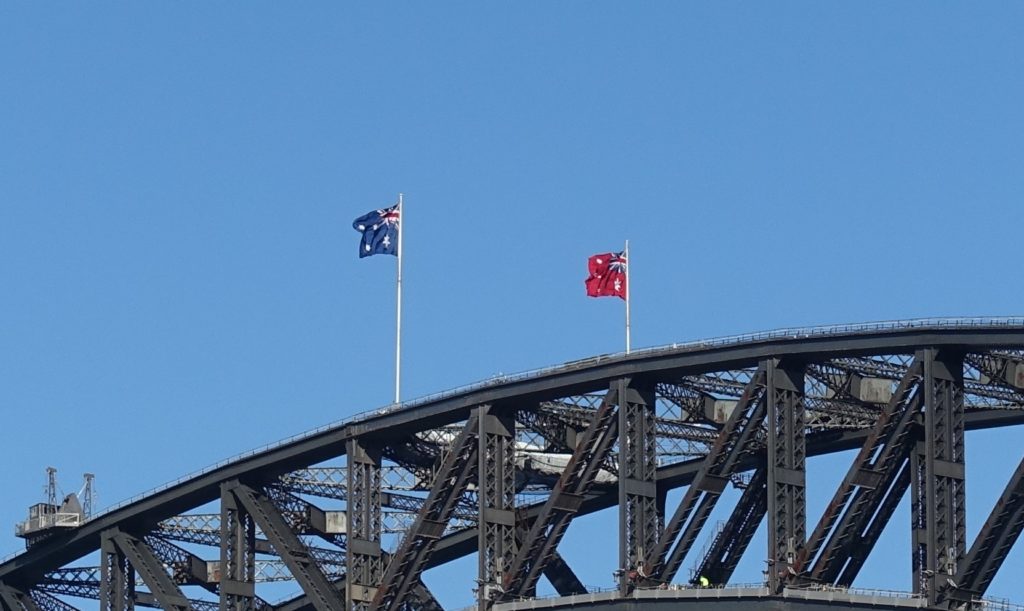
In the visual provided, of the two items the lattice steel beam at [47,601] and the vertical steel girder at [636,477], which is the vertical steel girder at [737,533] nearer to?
the vertical steel girder at [636,477]

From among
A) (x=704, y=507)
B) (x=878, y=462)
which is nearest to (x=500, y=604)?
(x=704, y=507)

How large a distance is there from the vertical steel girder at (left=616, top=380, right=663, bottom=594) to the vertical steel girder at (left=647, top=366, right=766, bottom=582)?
103cm

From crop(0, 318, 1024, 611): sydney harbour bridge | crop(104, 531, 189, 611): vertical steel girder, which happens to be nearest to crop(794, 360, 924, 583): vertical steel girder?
crop(0, 318, 1024, 611): sydney harbour bridge

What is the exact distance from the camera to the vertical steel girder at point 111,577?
17300 centimetres

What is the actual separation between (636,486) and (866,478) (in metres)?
11.8

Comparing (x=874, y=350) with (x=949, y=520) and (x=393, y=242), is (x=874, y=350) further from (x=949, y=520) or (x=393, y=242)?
(x=393, y=242)

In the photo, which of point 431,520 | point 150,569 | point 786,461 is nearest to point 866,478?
point 786,461

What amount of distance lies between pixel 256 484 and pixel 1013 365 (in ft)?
146

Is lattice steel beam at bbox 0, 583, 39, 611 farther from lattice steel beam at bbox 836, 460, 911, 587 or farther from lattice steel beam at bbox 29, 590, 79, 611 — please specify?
lattice steel beam at bbox 836, 460, 911, 587

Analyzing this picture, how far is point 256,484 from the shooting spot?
162625 mm

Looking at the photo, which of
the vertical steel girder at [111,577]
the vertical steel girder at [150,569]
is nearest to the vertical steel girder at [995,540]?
the vertical steel girder at [150,569]

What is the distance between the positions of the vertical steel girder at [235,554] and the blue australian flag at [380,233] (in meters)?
14.1

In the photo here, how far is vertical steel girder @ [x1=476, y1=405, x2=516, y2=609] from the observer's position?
148m

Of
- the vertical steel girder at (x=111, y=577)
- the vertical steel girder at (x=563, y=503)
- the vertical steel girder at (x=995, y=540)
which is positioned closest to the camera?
the vertical steel girder at (x=995, y=540)
